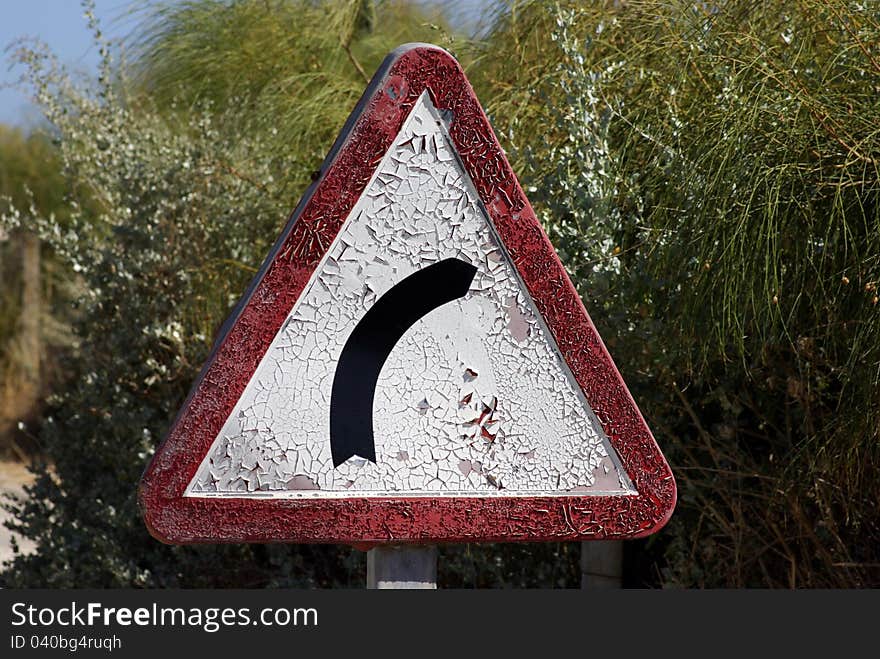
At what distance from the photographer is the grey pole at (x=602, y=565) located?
2.58m

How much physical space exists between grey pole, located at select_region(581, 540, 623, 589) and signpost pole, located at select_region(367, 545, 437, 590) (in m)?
1.31

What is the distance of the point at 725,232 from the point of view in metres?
1.99

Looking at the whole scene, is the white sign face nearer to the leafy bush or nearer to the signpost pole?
the signpost pole

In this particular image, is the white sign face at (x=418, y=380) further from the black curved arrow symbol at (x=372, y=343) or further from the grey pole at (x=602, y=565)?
the grey pole at (x=602, y=565)

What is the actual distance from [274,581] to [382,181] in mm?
2007

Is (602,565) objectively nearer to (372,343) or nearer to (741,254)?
(741,254)

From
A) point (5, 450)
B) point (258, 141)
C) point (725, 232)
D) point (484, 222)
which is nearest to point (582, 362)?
point (484, 222)

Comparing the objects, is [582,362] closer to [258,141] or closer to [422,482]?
[422,482]

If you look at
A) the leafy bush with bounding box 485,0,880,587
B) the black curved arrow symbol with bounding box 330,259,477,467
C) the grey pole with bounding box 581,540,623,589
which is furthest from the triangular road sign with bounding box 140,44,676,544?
the grey pole with bounding box 581,540,623,589

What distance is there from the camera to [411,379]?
1.31 m

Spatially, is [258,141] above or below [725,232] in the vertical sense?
below

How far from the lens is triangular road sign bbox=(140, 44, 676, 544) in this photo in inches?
50.5

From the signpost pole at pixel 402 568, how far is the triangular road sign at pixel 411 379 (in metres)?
0.05

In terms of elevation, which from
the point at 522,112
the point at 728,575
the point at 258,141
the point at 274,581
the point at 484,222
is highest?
the point at 484,222
